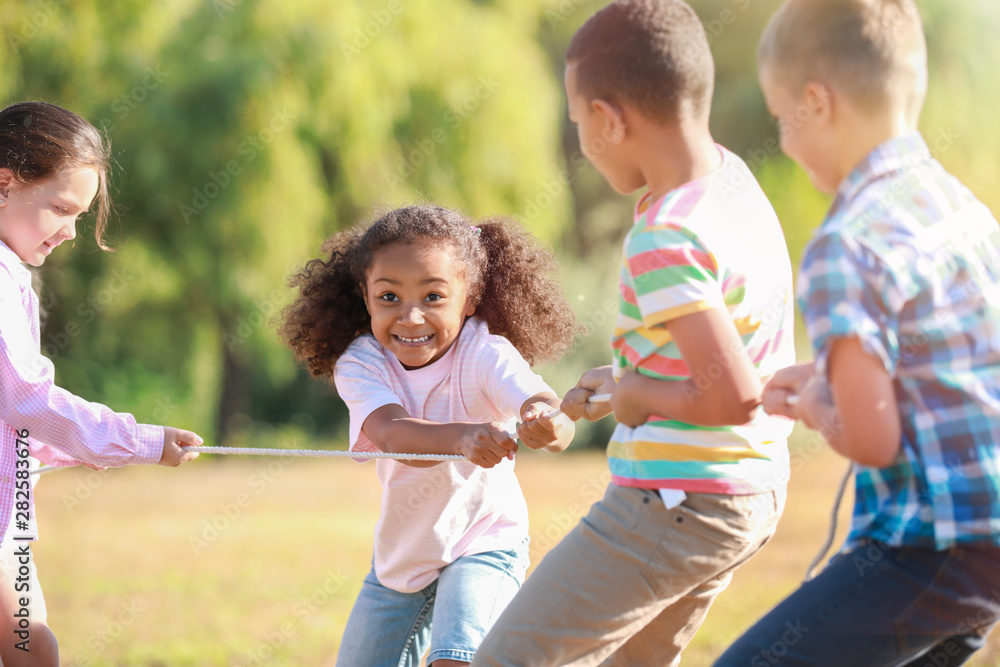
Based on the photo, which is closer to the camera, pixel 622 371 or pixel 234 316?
pixel 622 371

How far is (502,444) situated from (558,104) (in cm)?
973

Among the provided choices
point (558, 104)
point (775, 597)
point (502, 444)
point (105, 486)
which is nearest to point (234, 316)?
point (105, 486)

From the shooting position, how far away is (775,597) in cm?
552

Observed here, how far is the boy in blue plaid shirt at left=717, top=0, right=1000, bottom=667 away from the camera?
1.52 meters

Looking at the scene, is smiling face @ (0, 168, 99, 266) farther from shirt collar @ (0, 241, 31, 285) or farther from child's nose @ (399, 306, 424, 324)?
child's nose @ (399, 306, 424, 324)

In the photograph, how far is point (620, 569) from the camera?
1794 mm

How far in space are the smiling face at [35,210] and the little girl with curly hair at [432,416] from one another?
73cm

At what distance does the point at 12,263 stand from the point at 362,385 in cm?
90

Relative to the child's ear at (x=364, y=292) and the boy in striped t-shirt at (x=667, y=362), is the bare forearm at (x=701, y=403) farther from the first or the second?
the child's ear at (x=364, y=292)

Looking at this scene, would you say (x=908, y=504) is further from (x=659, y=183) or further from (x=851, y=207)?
(x=659, y=183)

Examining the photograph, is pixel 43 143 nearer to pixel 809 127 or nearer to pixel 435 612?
pixel 435 612

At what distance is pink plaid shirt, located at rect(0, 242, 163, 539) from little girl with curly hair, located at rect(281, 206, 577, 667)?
552 mm

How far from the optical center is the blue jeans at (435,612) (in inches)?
93.6

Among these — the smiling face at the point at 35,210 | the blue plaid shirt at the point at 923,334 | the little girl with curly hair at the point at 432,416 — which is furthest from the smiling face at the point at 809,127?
the smiling face at the point at 35,210
